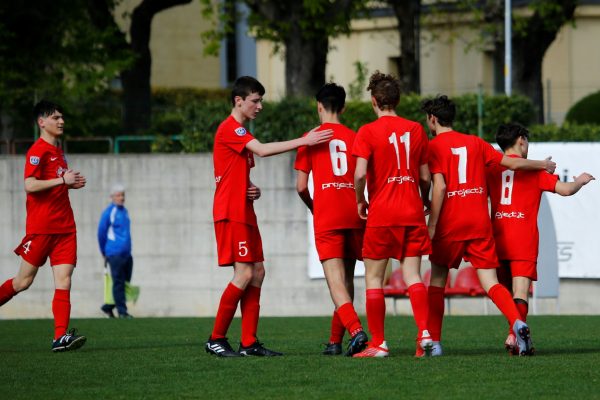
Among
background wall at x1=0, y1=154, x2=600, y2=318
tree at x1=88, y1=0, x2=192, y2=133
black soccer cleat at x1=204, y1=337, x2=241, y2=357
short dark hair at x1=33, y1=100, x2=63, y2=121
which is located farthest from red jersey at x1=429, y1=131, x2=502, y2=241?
tree at x1=88, y1=0, x2=192, y2=133

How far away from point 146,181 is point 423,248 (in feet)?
42.1

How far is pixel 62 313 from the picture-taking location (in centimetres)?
1190

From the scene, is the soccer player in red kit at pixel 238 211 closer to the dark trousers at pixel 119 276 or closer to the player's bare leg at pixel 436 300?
the player's bare leg at pixel 436 300

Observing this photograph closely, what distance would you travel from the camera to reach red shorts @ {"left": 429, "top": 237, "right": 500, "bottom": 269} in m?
10.7

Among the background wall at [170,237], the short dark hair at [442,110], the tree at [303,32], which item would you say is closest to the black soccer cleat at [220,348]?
the short dark hair at [442,110]

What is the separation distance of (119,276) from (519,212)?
34.5ft

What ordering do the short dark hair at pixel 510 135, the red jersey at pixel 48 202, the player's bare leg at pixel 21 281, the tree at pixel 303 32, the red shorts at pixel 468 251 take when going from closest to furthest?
the red shorts at pixel 468 251 → the short dark hair at pixel 510 135 → the red jersey at pixel 48 202 → the player's bare leg at pixel 21 281 → the tree at pixel 303 32

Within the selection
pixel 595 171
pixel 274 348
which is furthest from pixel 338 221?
pixel 595 171

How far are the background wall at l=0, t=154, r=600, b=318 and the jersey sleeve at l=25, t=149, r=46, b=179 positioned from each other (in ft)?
33.6

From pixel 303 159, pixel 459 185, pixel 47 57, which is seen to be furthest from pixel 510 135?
pixel 47 57

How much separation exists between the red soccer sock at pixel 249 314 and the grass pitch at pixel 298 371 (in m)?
0.35

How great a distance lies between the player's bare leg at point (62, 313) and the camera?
11.8 meters

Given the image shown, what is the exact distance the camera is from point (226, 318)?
10.9 meters

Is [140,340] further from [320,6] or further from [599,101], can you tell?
[599,101]
